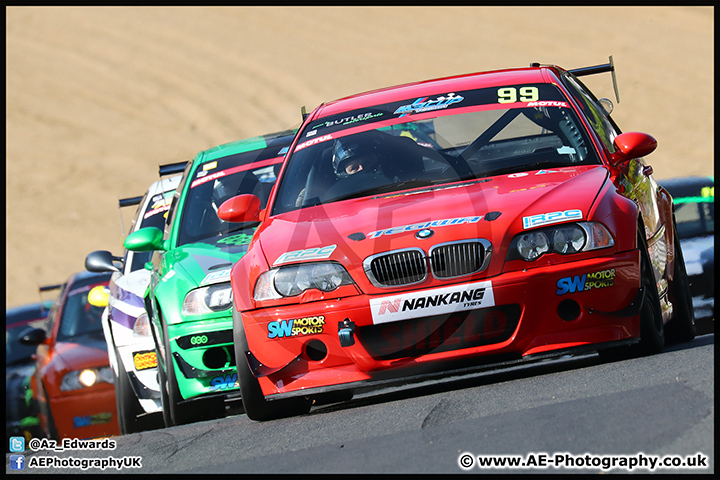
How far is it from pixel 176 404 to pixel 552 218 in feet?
9.22

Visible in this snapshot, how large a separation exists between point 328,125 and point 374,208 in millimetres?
1312

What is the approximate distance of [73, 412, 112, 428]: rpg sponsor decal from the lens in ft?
29.7

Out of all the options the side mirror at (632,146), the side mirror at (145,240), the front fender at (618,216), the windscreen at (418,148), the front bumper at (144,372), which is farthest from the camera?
the front bumper at (144,372)

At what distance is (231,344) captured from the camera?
6680 millimetres

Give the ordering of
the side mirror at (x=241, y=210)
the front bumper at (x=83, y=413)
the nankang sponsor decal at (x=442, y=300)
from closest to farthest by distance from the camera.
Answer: the nankang sponsor decal at (x=442, y=300)
the side mirror at (x=241, y=210)
the front bumper at (x=83, y=413)

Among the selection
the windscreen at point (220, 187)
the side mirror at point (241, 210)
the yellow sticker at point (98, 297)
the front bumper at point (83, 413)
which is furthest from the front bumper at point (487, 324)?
the yellow sticker at point (98, 297)

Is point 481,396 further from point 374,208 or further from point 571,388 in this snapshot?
point 374,208

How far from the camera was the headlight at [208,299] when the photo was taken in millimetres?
6633

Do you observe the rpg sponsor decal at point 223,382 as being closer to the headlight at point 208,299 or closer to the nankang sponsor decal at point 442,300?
the headlight at point 208,299

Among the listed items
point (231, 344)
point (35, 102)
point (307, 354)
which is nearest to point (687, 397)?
point (307, 354)

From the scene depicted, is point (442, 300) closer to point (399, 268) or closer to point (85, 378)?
point (399, 268)

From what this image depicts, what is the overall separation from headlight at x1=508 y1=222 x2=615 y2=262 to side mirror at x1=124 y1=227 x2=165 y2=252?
301cm

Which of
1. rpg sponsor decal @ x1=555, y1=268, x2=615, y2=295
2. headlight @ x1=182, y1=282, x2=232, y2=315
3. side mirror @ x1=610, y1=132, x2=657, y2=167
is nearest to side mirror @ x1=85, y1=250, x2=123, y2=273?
headlight @ x1=182, y1=282, x2=232, y2=315

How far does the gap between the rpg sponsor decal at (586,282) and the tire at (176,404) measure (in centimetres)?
253
